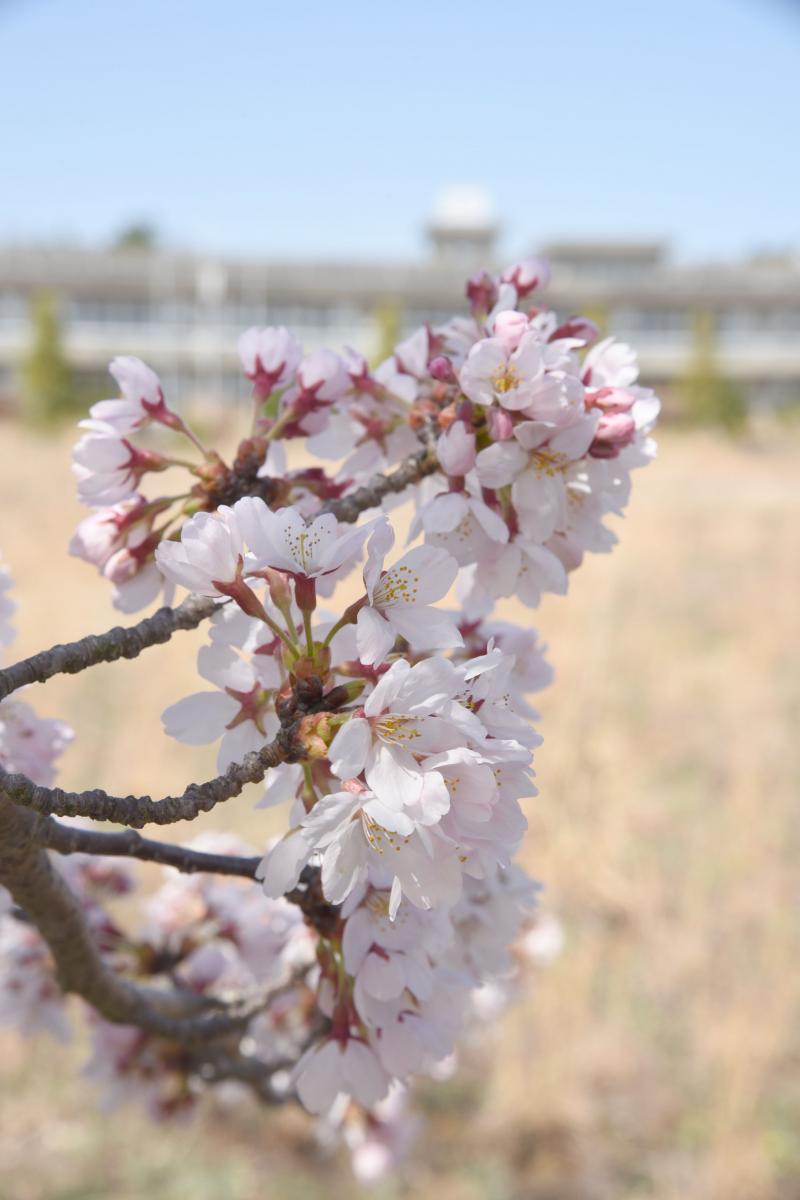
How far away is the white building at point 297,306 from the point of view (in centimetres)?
2778

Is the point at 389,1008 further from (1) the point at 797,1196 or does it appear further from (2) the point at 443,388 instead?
(1) the point at 797,1196

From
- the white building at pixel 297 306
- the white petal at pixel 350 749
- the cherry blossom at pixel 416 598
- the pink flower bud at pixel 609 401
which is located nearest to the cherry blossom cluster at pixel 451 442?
the pink flower bud at pixel 609 401

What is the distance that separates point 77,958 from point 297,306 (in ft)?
97.0

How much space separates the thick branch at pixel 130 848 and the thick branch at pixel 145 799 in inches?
5.0

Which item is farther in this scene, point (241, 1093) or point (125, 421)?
point (241, 1093)

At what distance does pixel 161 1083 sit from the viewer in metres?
1.47

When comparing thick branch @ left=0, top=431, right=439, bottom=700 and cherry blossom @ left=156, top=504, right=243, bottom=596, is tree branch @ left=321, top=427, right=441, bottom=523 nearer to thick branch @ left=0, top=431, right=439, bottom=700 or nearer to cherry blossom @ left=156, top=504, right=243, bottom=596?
thick branch @ left=0, top=431, right=439, bottom=700

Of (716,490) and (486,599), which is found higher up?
(486,599)

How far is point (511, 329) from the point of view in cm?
78

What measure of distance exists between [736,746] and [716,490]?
10.4 metres

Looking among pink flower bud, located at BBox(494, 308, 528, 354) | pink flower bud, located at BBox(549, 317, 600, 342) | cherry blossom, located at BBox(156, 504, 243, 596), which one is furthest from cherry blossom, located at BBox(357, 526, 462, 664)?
A: pink flower bud, located at BBox(549, 317, 600, 342)

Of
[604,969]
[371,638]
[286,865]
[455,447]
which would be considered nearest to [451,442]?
[455,447]

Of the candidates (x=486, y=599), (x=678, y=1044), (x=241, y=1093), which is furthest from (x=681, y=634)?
(x=486, y=599)

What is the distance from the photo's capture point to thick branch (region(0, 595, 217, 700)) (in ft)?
2.10
